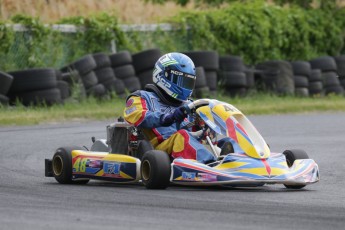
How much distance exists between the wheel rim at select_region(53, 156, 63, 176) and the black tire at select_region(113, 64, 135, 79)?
8.81m

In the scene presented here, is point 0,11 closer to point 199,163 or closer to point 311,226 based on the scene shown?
point 199,163

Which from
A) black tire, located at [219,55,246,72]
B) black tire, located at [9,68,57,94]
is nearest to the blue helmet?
black tire, located at [9,68,57,94]

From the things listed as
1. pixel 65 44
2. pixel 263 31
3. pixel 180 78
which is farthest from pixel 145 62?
pixel 180 78

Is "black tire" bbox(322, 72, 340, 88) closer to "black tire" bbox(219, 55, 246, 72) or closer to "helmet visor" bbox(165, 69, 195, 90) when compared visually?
"black tire" bbox(219, 55, 246, 72)

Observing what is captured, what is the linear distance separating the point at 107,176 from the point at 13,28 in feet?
29.9

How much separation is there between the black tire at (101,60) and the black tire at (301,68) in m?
4.58

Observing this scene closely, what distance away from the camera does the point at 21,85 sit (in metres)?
16.4

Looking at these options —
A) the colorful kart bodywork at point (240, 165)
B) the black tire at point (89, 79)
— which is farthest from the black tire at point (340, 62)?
the colorful kart bodywork at point (240, 165)

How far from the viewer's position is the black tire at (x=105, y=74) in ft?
58.7

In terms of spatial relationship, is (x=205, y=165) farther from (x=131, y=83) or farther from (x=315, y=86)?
(x=315, y=86)

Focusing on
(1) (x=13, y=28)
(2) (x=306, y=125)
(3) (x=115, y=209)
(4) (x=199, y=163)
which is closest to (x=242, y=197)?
(4) (x=199, y=163)

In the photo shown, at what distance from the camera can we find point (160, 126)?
354 inches

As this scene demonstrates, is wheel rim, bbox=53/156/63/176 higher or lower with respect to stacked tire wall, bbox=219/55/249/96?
higher

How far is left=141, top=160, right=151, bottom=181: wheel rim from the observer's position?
852 centimetres
